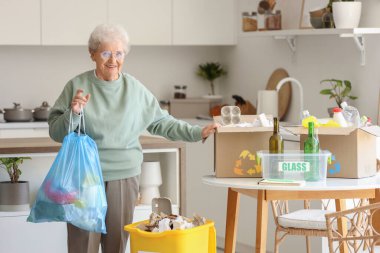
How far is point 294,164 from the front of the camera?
370 cm

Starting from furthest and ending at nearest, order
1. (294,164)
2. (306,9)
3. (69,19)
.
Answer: (69,19)
(306,9)
(294,164)

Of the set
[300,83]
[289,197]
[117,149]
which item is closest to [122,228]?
[117,149]

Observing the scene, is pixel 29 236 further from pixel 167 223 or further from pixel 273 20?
pixel 273 20

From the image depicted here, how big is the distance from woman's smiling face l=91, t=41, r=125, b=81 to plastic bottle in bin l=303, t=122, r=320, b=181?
806 millimetres

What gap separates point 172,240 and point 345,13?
6.92ft

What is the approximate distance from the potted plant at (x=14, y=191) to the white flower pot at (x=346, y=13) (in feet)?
6.20

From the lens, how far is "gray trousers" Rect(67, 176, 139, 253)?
12.1ft

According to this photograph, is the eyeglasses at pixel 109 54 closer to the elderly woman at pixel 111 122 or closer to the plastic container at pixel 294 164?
the elderly woman at pixel 111 122

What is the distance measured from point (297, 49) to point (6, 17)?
200 centimetres

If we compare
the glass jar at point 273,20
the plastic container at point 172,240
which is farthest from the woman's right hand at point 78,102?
the glass jar at point 273,20

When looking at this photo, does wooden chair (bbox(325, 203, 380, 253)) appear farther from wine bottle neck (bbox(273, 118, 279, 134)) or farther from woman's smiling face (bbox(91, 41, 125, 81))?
woman's smiling face (bbox(91, 41, 125, 81))

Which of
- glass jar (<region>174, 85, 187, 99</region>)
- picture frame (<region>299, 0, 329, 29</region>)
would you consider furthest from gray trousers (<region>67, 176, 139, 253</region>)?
glass jar (<region>174, 85, 187, 99</region>)

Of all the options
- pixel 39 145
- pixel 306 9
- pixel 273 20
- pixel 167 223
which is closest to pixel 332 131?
pixel 167 223

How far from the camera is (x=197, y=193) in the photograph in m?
6.30
